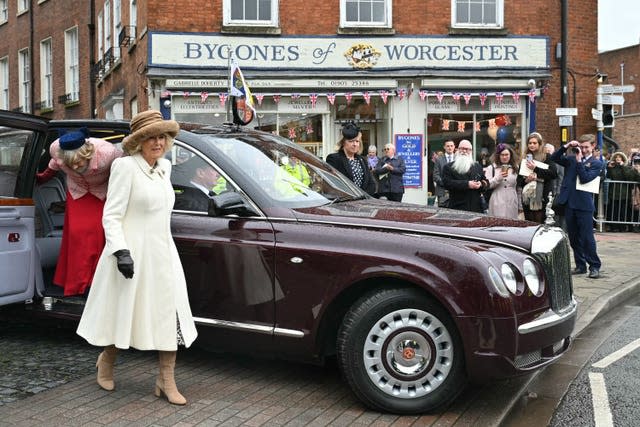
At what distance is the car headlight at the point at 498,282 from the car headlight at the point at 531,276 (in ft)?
0.62

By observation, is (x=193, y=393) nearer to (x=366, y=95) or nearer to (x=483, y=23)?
(x=366, y=95)

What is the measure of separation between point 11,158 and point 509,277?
3924 millimetres

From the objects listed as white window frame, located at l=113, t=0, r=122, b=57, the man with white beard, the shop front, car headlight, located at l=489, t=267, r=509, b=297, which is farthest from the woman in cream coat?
white window frame, located at l=113, t=0, r=122, b=57

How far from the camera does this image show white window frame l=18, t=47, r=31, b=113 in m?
27.6

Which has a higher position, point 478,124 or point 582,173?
point 478,124

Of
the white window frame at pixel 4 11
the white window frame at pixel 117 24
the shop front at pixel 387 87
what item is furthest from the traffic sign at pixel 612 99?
the white window frame at pixel 4 11

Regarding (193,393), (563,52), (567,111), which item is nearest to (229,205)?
(193,393)

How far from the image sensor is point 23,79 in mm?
27938

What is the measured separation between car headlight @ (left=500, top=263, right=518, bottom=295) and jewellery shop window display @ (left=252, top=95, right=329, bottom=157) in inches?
488

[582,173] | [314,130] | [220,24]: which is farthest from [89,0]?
[582,173]

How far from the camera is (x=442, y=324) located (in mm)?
3994

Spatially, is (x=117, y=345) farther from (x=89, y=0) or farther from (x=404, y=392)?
(x=89, y=0)

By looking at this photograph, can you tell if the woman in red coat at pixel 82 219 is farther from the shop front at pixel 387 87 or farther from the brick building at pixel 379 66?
the shop front at pixel 387 87

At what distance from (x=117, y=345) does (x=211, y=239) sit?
0.90m
